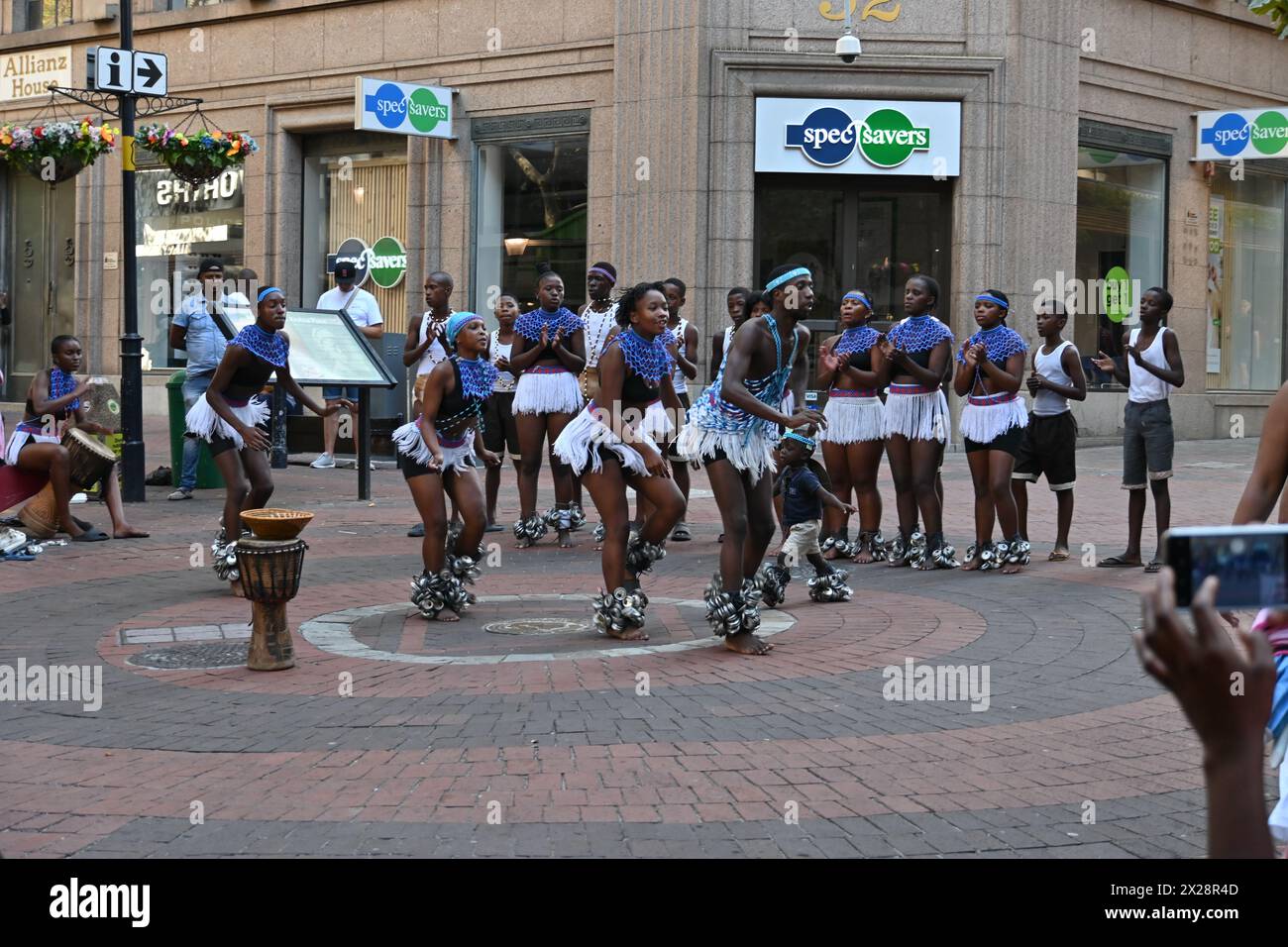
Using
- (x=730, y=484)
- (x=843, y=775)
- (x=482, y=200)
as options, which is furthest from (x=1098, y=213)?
(x=843, y=775)

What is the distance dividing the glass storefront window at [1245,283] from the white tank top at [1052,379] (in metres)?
14.6

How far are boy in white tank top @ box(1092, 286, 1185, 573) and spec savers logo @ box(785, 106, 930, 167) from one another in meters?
9.31

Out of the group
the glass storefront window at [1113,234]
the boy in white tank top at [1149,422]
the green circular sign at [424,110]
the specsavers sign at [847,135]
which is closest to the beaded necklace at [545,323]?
the boy in white tank top at [1149,422]

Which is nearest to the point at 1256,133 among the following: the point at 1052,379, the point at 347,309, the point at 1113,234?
the point at 1113,234

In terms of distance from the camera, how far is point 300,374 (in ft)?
47.3

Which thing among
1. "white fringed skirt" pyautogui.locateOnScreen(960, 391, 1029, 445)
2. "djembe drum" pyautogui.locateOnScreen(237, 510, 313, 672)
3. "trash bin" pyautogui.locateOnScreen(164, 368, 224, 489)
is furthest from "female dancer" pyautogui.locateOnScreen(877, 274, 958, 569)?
"trash bin" pyautogui.locateOnScreen(164, 368, 224, 489)

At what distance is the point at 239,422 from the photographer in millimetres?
9711

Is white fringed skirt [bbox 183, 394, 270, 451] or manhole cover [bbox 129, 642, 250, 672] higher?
white fringed skirt [bbox 183, 394, 270, 451]

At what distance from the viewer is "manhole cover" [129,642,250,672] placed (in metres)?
7.69

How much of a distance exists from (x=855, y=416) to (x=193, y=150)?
28.1ft

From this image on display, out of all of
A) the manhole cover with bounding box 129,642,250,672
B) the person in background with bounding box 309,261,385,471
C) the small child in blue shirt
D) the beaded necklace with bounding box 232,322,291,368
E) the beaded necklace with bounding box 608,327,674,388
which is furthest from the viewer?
the person in background with bounding box 309,261,385,471

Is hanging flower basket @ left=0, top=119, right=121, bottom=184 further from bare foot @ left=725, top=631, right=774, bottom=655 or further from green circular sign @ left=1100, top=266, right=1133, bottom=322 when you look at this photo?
green circular sign @ left=1100, top=266, right=1133, bottom=322

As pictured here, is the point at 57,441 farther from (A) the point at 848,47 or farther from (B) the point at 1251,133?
(B) the point at 1251,133
